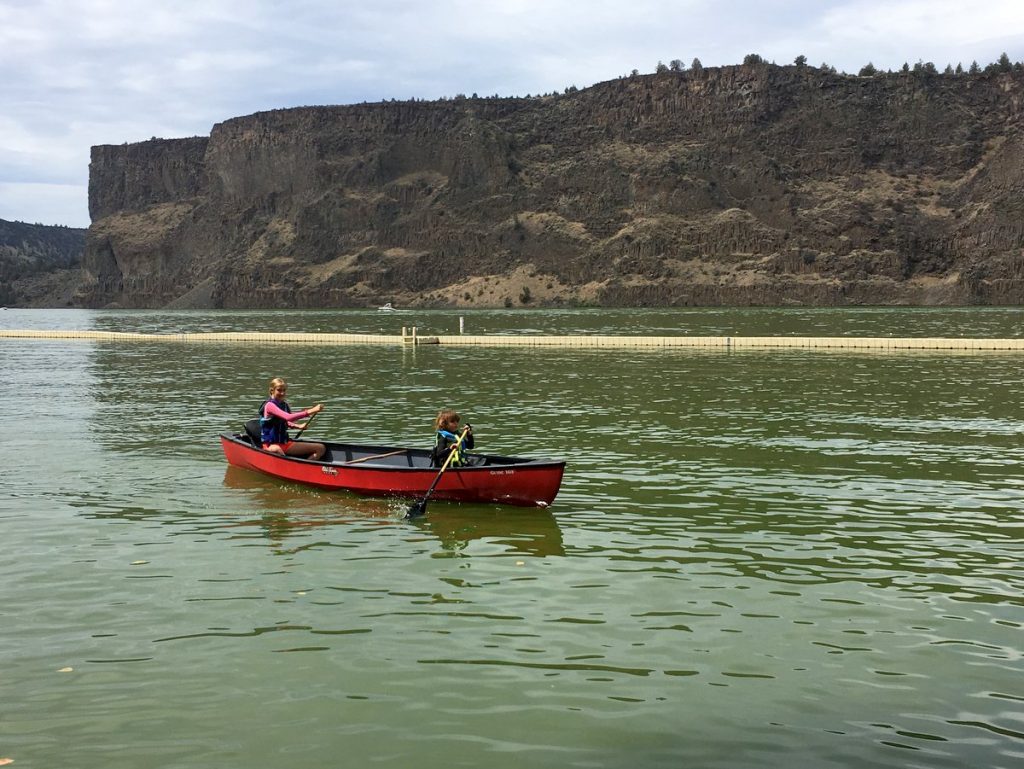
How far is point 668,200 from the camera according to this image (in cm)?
16338

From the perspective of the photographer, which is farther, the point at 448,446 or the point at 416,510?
the point at 448,446

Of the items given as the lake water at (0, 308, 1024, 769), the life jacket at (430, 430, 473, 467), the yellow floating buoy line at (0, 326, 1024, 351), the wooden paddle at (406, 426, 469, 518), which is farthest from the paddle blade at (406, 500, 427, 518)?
the yellow floating buoy line at (0, 326, 1024, 351)

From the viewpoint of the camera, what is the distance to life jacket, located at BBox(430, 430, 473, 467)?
17.1m

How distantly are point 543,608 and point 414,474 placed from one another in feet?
19.7

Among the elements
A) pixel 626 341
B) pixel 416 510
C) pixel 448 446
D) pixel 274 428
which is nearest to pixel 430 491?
pixel 416 510

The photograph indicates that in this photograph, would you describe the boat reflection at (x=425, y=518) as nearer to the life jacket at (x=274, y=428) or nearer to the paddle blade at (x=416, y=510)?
the paddle blade at (x=416, y=510)

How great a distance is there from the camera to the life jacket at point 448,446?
56.1 feet

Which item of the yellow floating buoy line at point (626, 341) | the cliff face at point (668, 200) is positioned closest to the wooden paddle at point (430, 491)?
the yellow floating buoy line at point (626, 341)

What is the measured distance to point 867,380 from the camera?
38125 millimetres

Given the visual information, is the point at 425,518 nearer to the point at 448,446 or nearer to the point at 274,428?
the point at 448,446

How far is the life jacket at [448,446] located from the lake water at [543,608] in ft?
2.64

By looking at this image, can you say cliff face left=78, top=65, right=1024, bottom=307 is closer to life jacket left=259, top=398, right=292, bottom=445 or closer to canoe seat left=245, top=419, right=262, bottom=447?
canoe seat left=245, top=419, right=262, bottom=447

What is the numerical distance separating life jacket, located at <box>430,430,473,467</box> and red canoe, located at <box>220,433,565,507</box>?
0.87 feet

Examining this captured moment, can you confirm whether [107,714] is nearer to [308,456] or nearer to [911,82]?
[308,456]
